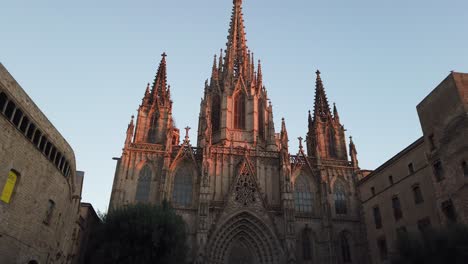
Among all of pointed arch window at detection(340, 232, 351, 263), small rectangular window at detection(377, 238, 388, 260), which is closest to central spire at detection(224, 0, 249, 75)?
pointed arch window at detection(340, 232, 351, 263)

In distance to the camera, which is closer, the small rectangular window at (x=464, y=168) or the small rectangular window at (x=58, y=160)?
the small rectangular window at (x=464, y=168)

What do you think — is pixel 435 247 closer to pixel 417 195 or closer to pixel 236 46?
pixel 417 195

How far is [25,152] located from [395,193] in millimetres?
24770

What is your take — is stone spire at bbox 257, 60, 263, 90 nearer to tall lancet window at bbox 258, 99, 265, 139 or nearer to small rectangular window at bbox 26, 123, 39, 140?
tall lancet window at bbox 258, 99, 265, 139

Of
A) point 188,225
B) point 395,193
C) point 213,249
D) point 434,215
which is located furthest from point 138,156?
point 434,215

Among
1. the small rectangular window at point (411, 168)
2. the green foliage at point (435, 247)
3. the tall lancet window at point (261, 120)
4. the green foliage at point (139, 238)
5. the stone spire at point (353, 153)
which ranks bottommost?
the green foliage at point (435, 247)

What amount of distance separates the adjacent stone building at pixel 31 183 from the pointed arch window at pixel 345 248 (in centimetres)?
2201

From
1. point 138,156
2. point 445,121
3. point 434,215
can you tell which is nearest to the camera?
point 445,121

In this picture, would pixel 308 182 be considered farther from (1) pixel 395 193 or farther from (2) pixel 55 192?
(2) pixel 55 192

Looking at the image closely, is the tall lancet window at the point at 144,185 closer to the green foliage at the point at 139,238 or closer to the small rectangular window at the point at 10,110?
the green foliage at the point at 139,238

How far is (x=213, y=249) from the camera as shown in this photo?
27797 millimetres

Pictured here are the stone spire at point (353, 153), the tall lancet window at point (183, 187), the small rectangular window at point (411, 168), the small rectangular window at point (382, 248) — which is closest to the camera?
the small rectangular window at point (411, 168)

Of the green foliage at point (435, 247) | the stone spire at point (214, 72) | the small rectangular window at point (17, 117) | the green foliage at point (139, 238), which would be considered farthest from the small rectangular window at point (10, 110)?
the stone spire at point (214, 72)

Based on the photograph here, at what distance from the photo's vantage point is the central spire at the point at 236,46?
43375mm
